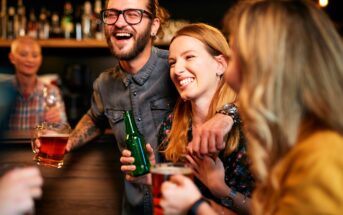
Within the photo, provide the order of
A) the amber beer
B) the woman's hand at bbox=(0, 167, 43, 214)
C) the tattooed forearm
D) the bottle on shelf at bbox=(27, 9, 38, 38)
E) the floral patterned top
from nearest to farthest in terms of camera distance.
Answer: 1. the woman's hand at bbox=(0, 167, 43, 214)
2. the floral patterned top
3. the amber beer
4. the tattooed forearm
5. the bottle on shelf at bbox=(27, 9, 38, 38)

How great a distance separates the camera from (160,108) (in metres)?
2.14

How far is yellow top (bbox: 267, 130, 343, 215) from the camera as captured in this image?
94 cm

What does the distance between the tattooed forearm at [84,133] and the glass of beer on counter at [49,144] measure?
1.39 ft

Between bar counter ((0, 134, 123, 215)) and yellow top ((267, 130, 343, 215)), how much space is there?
1396 mm

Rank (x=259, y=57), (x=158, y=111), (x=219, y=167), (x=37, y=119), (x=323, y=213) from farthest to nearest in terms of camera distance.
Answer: (x=37, y=119), (x=158, y=111), (x=219, y=167), (x=259, y=57), (x=323, y=213)

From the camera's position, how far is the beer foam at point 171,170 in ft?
3.76

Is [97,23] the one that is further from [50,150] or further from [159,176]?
[159,176]

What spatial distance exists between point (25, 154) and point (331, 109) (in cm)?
183

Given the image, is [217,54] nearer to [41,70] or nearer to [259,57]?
[259,57]

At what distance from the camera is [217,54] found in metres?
1.79

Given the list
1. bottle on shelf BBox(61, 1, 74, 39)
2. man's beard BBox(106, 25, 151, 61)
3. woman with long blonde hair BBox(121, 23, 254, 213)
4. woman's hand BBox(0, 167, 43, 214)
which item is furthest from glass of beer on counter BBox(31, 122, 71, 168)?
bottle on shelf BBox(61, 1, 74, 39)

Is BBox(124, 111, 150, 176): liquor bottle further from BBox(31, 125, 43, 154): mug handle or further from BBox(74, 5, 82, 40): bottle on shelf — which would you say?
BBox(74, 5, 82, 40): bottle on shelf

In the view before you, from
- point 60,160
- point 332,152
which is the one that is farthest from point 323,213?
point 60,160

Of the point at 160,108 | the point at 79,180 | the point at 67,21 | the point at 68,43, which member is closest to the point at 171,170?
the point at 160,108
